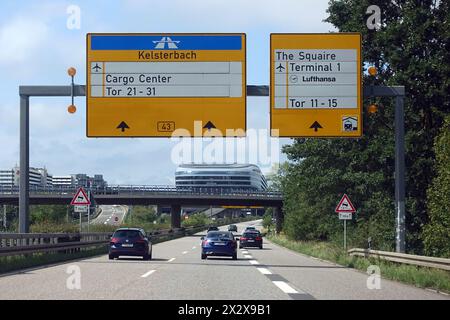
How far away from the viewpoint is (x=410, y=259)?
69.7 ft

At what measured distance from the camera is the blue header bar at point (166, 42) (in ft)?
76.8

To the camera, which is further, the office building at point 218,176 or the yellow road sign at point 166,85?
the office building at point 218,176

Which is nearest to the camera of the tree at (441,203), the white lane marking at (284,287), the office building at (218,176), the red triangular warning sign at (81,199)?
the white lane marking at (284,287)

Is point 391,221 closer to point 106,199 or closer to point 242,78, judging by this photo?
point 242,78

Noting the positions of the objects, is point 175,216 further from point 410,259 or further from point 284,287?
point 284,287

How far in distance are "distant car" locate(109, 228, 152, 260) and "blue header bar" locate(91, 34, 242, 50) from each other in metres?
9.30

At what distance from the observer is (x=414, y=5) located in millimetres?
37062

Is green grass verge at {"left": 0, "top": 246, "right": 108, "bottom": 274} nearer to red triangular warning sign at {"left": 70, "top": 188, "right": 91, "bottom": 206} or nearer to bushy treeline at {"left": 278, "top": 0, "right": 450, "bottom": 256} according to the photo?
red triangular warning sign at {"left": 70, "top": 188, "right": 91, "bottom": 206}

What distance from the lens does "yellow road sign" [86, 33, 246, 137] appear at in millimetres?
23094

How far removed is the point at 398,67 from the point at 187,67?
1650cm

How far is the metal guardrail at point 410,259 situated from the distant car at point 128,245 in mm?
9028

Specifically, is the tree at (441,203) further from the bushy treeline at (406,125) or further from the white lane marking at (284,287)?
the white lane marking at (284,287)

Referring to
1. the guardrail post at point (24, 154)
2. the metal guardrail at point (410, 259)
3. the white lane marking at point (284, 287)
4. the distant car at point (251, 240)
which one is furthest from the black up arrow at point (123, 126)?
the distant car at point (251, 240)
